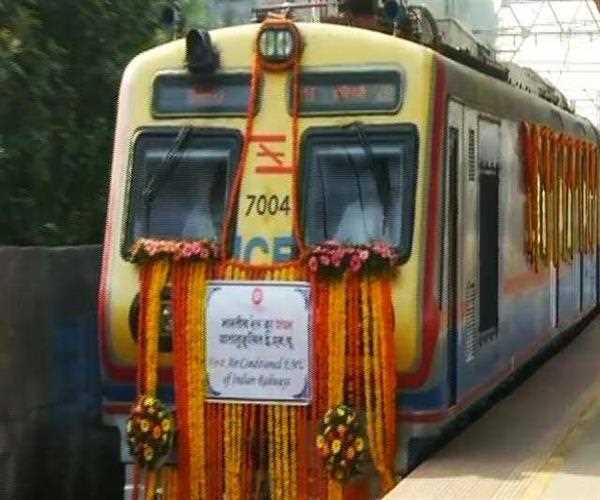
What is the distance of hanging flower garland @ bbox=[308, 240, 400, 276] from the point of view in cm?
696

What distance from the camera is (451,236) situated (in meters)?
7.41

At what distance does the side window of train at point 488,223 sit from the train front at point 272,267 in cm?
121

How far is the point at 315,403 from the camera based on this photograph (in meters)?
7.04

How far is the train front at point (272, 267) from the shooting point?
6973mm

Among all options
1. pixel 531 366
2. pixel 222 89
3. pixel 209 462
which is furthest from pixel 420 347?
pixel 531 366

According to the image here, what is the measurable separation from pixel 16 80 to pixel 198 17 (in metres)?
3.59

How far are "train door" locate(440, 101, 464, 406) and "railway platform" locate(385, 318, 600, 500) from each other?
16.9 inches

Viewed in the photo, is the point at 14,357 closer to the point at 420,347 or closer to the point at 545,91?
the point at 420,347

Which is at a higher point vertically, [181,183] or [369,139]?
[369,139]

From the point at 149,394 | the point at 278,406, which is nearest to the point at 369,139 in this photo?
the point at 278,406

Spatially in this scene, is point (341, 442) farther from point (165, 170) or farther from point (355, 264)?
point (165, 170)

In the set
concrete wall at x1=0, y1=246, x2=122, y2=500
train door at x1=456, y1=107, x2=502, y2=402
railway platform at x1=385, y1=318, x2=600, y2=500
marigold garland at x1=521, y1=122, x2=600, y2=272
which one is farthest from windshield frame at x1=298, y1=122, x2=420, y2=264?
marigold garland at x1=521, y1=122, x2=600, y2=272

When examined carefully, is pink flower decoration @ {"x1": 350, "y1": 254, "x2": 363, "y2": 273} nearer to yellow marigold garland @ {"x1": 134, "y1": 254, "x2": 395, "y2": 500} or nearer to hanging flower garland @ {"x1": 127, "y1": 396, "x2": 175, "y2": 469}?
yellow marigold garland @ {"x1": 134, "y1": 254, "x2": 395, "y2": 500}

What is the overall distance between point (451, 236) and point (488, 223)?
3.59 feet
